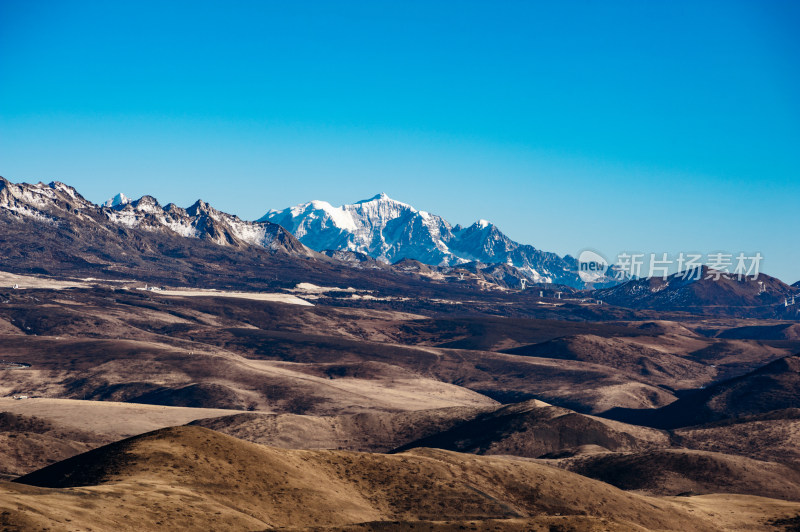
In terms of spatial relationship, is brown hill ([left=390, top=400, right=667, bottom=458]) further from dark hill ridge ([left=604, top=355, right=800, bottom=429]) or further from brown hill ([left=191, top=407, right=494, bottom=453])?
dark hill ridge ([left=604, top=355, right=800, bottom=429])

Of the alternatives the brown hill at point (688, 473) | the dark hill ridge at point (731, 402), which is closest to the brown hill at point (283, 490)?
the brown hill at point (688, 473)

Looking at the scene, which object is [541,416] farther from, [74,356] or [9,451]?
[74,356]

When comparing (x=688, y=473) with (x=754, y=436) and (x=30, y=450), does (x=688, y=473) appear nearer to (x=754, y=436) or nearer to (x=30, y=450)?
(x=754, y=436)

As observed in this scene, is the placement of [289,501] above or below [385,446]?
above

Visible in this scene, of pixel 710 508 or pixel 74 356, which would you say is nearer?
pixel 710 508

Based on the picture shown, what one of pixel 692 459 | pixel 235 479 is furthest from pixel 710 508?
pixel 235 479

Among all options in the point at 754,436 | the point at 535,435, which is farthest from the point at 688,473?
the point at 754,436
